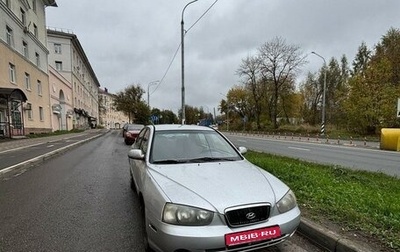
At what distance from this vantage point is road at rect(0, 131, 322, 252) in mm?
3326

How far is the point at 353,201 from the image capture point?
4391 millimetres

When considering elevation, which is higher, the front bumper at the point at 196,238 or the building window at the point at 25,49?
the building window at the point at 25,49

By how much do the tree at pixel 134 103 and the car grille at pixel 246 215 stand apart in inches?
2464

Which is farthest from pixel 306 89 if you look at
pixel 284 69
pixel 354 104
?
pixel 354 104

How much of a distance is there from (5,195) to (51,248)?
3130 mm

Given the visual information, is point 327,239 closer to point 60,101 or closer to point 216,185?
point 216,185

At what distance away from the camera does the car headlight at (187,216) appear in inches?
99.0

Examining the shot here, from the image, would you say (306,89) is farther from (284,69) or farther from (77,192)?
(77,192)

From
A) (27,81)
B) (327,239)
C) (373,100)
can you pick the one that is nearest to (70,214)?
(327,239)

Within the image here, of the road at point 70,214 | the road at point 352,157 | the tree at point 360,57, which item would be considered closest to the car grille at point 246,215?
the road at point 70,214

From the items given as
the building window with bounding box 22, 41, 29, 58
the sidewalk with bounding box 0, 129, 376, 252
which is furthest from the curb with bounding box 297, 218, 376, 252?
the building window with bounding box 22, 41, 29, 58

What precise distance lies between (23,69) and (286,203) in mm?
28899

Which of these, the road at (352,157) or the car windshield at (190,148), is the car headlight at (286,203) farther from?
the road at (352,157)

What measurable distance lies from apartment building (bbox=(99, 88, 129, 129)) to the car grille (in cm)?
9854
